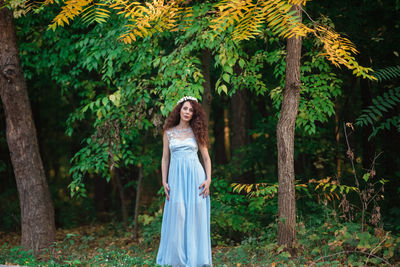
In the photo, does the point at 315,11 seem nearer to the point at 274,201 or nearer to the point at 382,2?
the point at 382,2

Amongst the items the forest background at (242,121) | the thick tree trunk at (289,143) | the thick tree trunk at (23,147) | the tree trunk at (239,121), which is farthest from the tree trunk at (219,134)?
the thick tree trunk at (289,143)

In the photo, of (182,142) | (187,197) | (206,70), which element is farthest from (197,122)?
(206,70)

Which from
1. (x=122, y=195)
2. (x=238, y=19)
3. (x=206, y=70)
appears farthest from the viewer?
(x=122, y=195)

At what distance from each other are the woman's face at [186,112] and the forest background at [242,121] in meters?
0.80

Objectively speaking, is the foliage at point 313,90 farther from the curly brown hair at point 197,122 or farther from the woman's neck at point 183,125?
the woman's neck at point 183,125

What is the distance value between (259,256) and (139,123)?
10.2ft

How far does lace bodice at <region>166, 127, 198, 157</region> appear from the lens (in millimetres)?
5656

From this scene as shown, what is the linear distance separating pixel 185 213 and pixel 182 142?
3.15ft

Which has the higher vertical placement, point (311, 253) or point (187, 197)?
point (187, 197)

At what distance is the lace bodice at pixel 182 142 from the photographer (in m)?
5.66

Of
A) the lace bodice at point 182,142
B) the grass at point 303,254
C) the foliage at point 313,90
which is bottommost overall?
the grass at point 303,254

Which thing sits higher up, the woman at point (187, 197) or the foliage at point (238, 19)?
the foliage at point (238, 19)

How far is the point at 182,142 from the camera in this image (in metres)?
5.66

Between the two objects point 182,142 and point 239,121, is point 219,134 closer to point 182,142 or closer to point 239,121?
point 239,121
